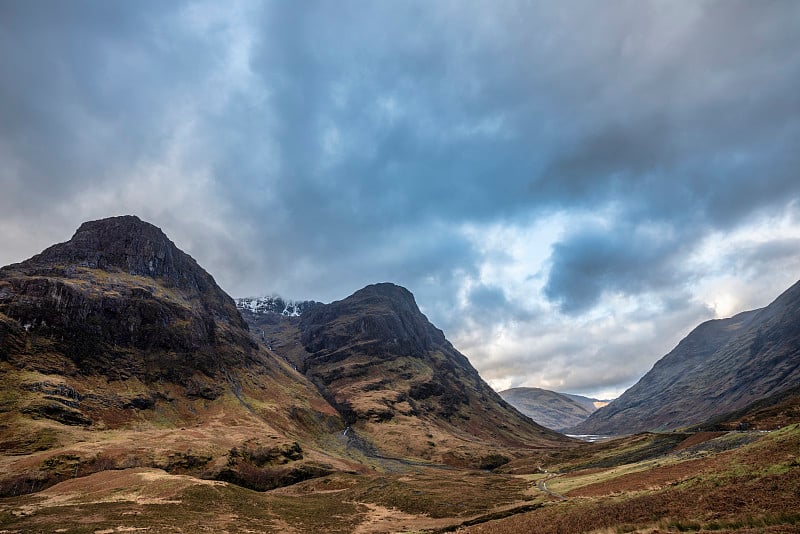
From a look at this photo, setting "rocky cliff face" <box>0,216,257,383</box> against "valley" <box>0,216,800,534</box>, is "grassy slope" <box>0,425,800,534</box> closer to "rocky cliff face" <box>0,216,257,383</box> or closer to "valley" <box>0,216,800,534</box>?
"valley" <box>0,216,800,534</box>

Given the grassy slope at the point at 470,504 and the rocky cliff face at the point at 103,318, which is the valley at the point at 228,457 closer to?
the grassy slope at the point at 470,504

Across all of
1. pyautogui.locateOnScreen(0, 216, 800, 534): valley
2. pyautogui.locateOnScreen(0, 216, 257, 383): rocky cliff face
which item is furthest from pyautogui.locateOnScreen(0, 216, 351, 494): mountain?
pyautogui.locateOnScreen(0, 216, 800, 534): valley

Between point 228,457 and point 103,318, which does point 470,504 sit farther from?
point 103,318

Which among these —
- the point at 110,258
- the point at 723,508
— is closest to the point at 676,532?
the point at 723,508

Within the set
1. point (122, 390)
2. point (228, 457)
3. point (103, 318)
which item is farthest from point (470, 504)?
point (103, 318)

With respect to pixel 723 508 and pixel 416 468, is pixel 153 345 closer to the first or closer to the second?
pixel 416 468

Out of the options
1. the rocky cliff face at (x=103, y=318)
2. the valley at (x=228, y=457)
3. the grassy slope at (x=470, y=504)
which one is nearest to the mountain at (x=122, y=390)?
the rocky cliff face at (x=103, y=318)

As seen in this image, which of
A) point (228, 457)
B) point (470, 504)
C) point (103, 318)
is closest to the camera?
point (470, 504)

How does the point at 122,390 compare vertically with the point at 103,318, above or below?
below

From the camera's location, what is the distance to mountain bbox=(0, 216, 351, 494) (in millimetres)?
88250

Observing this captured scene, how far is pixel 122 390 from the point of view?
433 feet

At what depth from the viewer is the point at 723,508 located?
24.6 metres

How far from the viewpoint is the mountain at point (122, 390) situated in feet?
290

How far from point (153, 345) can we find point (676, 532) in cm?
18120
